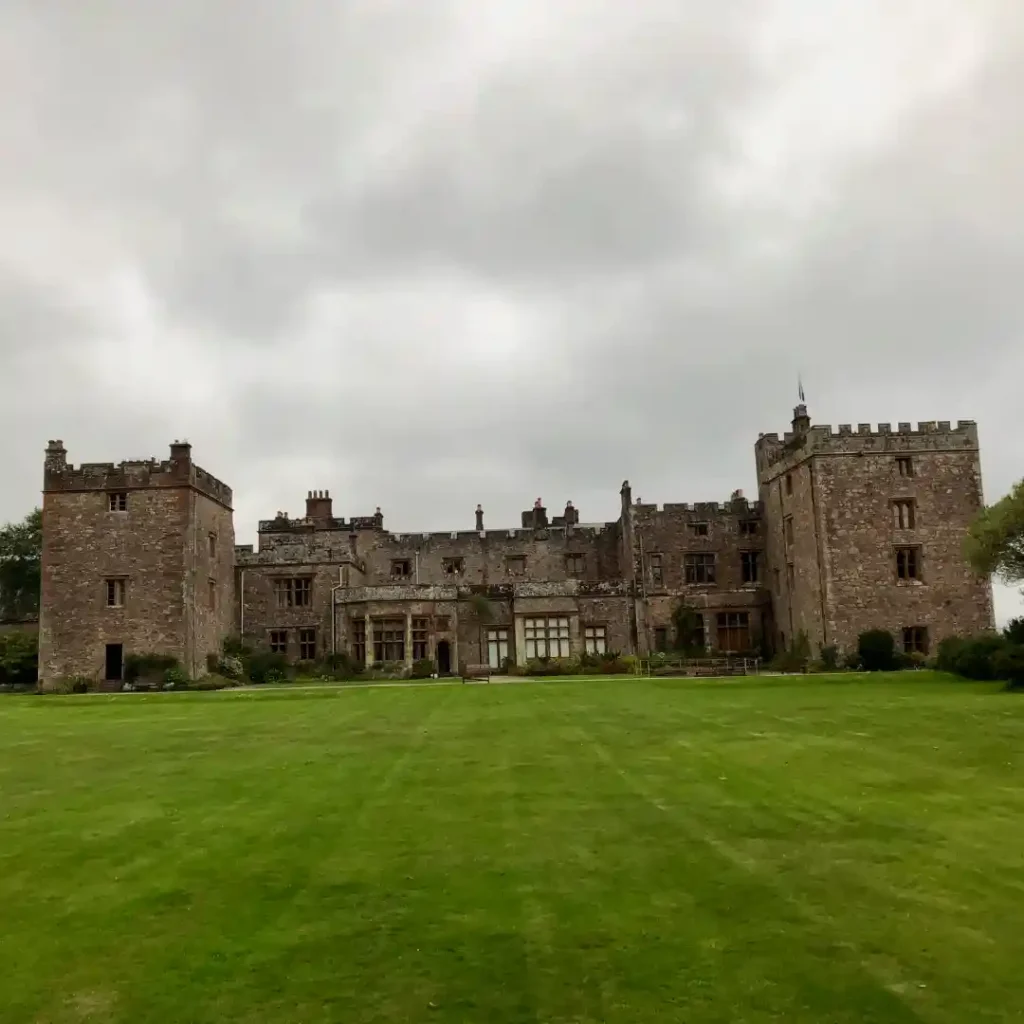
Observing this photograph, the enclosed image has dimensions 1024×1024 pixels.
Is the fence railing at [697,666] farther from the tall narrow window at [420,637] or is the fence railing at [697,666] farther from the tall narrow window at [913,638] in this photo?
the tall narrow window at [420,637]

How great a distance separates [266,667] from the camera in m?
38.8

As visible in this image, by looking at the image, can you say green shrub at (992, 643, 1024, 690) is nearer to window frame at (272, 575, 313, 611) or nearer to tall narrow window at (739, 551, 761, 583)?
tall narrow window at (739, 551, 761, 583)

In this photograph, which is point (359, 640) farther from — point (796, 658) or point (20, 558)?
point (20, 558)

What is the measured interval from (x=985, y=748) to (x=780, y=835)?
591 cm

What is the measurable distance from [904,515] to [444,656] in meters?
19.4

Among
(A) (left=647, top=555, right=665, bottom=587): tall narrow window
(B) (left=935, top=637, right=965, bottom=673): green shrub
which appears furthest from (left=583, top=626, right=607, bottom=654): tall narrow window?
→ (B) (left=935, top=637, right=965, bottom=673): green shrub

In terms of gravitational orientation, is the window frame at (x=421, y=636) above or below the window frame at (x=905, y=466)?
below

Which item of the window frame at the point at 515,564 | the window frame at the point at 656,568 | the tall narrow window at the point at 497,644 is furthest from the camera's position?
the window frame at the point at 515,564

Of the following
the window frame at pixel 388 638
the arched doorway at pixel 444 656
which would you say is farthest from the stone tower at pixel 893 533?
the window frame at pixel 388 638

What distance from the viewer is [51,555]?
120ft

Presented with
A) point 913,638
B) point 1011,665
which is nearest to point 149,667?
point 1011,665

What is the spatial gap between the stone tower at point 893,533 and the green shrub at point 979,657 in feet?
26.5

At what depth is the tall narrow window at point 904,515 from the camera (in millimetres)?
35938

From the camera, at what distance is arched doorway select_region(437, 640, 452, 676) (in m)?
39.9
